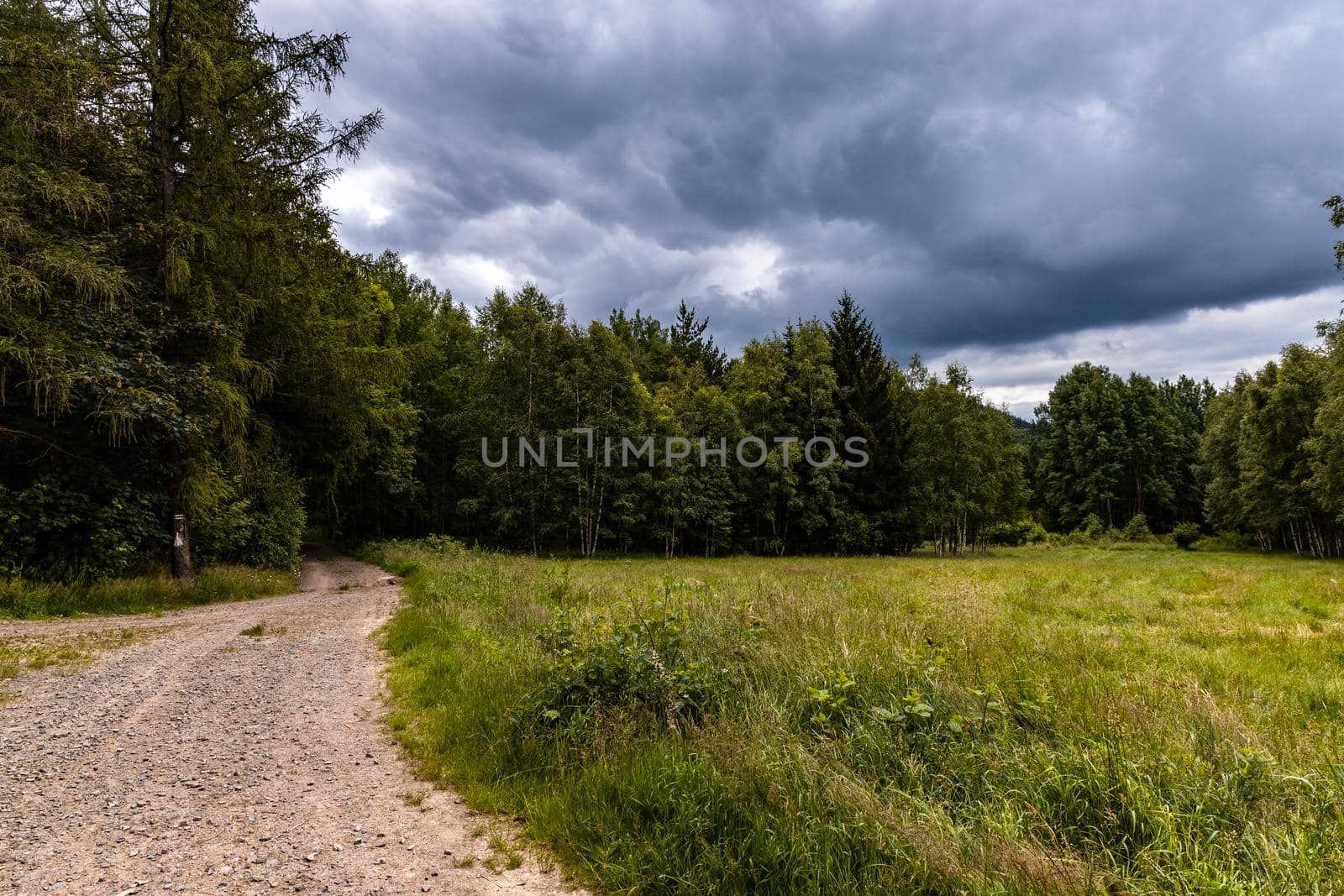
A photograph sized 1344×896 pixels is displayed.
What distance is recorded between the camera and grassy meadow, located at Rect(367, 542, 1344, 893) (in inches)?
113

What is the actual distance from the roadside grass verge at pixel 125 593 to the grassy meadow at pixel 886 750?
7144mm

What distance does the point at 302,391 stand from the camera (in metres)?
16.8

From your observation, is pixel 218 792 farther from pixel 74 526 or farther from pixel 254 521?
pixel 254 521

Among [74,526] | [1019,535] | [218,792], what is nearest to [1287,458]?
[1019,535]

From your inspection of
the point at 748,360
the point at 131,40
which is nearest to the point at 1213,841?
the point at 131,40

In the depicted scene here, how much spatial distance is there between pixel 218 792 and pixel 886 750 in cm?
492

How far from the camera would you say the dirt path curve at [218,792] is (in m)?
3.15

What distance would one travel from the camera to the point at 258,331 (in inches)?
625

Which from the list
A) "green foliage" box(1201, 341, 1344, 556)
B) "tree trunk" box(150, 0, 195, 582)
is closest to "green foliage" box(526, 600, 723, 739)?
"tree trunk" box(150, 0, 195, 582)

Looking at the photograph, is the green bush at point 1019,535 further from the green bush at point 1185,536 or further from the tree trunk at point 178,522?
the tree trunk at point 178,522

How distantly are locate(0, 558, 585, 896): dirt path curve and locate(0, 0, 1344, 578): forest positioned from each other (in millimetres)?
7252

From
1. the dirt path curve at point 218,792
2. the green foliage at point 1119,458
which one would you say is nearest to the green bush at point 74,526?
the dirt path curve at point 218,792

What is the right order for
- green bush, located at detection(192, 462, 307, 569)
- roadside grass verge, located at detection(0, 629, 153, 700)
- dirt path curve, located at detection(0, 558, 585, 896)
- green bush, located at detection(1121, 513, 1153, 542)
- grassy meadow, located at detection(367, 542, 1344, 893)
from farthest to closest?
green bush, located at detection(1121, 513, 1153, 542)
green bush, located at detection(192, 462, 307, 569)
roadside grass verge, located at detection(0, 629, 153, 700)
dirt path curve, located at detection(0, 558, 585, 896)
grassy meadow, located at detection(367, 542, 1344, 893)

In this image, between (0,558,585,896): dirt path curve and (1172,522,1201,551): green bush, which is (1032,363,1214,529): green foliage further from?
(0,558,585,896): dirt path curve
